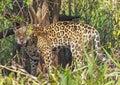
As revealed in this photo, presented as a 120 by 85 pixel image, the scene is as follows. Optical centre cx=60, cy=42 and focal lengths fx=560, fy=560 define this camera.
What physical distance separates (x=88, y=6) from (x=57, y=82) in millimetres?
5935

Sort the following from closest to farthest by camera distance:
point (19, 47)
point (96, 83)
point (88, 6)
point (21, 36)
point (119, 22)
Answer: point (96, 83) → point (119, 22) → point (21, 36) → point (19, 47) → point (88, 6)

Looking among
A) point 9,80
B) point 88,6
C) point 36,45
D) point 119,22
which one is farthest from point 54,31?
point 9,80

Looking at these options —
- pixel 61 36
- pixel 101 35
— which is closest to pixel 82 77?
pixel 61 36

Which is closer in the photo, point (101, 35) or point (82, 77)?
point (82, 77)

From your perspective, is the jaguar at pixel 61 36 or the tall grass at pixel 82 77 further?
the jaguar at pixel 61 36

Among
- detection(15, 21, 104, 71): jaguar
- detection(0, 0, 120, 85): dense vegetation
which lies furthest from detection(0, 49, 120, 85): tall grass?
detection(15, 21, 104, 71): jaguar

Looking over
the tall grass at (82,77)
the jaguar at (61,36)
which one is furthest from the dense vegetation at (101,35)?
the jaguar at (61,36)

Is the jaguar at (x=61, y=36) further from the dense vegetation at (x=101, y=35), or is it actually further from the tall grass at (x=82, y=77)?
the tall grass at (x=82, y=77)

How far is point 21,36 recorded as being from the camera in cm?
841

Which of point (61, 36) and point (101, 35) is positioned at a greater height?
point (61, 36)

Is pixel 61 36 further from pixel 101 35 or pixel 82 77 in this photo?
pixel 82 77

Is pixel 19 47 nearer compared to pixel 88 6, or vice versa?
pixel 19 47

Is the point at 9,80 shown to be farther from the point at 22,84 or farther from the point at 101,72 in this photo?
the point at 101,72

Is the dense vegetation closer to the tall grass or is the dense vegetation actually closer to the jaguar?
the tall grass
